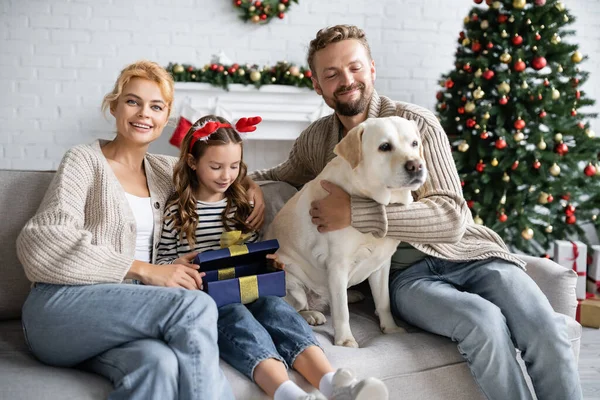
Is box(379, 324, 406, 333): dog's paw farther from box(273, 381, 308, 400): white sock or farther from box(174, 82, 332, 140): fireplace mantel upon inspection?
box(174, 82, 332, 140): fireplace mantel

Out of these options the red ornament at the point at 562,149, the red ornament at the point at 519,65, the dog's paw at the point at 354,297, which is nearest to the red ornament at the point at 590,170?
the red ornament at the point at 562,149

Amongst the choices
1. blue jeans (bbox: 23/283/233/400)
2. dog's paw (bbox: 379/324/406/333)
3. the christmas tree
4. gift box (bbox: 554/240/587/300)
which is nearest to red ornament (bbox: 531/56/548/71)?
the christmas tree

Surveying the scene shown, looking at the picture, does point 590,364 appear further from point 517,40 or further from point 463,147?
point 517,40

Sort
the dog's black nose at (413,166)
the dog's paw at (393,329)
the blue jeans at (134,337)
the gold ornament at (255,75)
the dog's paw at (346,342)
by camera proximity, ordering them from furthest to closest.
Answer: the gold ornament at (255,75) → the dog's paw at (393,329) → the dog's paw at (346,342) → the dog's black nose at (413,166) → the blue jeans at (134,337)

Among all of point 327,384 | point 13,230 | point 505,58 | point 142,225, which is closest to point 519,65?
point 505,58

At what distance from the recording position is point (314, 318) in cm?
205

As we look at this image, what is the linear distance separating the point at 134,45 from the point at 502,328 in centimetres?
390

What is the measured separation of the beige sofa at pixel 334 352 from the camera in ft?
4.90

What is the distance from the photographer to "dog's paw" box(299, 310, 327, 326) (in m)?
2.05

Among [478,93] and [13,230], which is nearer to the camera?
[13,230]

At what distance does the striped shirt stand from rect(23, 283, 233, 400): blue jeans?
428 mm

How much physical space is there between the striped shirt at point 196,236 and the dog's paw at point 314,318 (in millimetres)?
395

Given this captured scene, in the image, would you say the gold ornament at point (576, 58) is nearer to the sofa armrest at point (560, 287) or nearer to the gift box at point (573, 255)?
the gift box at point (573, 255)

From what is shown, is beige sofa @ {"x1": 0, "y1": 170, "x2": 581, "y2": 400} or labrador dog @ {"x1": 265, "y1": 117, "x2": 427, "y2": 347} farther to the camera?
labrador dog @ {"x1": 265, "y1": 117, "x2": 427, "y2": 347}
